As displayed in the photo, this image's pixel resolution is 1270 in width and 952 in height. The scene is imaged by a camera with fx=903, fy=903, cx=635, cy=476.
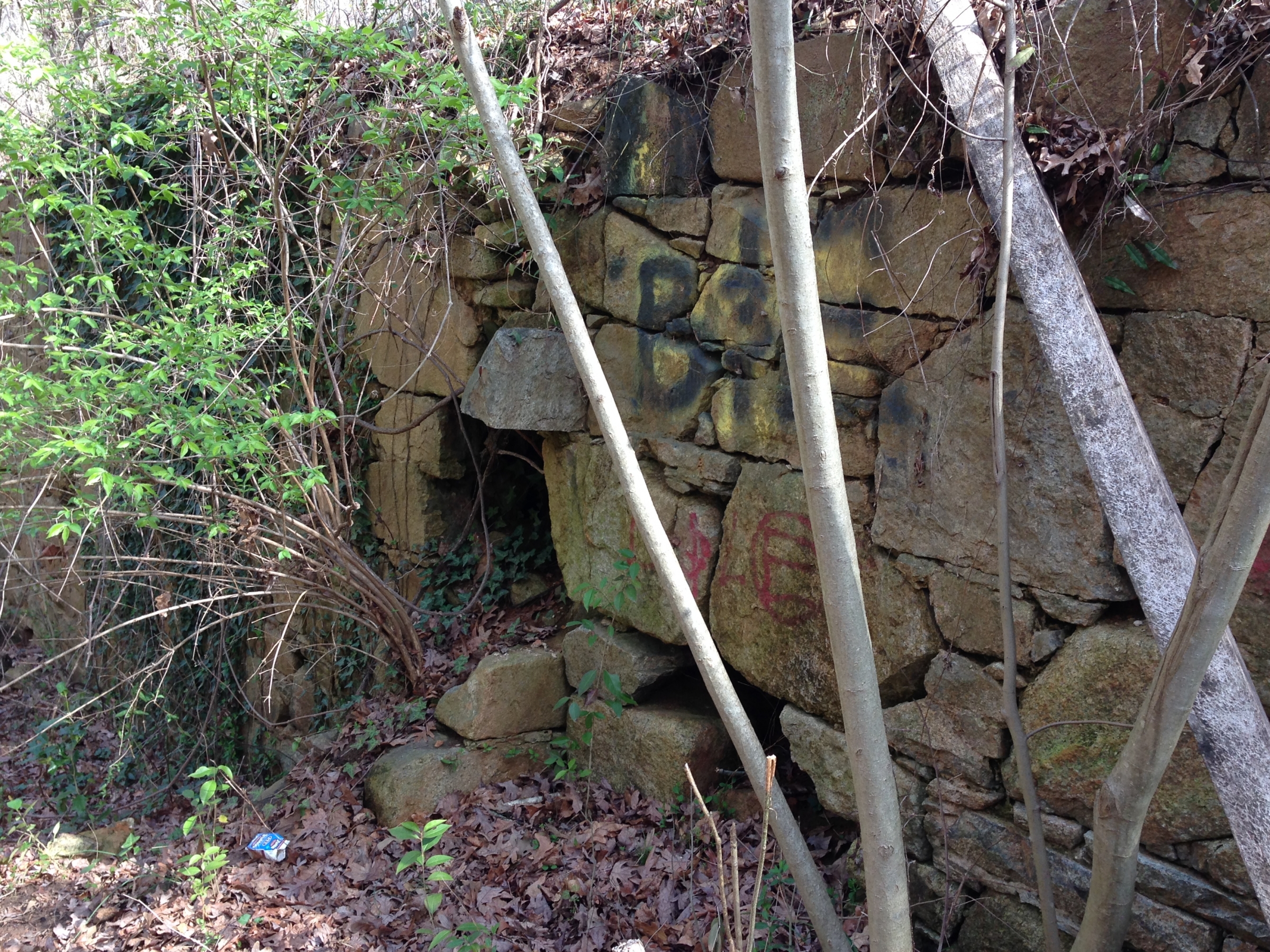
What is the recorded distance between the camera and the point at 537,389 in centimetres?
421

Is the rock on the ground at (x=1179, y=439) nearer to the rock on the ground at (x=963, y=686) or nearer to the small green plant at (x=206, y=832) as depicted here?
the rock on the ground at (x=963, y=686)

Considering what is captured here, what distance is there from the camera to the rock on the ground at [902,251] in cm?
264

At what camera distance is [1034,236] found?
2.26m

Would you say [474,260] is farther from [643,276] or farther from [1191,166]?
[1191,166]

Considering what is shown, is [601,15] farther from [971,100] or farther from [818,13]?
[971,100]

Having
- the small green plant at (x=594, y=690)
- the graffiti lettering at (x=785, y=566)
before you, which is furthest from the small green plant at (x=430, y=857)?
the graffiti lettering at (x=785, y=566)

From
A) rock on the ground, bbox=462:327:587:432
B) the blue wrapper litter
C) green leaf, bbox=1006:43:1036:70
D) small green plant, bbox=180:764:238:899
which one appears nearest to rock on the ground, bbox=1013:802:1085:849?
green leaf, bbox=1006:43:1036:70

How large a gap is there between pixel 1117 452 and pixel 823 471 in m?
0.78

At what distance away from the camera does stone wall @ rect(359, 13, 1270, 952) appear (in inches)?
87.2

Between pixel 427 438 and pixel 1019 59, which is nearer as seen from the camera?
pixel 1019 59

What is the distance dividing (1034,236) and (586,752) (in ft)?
9.48

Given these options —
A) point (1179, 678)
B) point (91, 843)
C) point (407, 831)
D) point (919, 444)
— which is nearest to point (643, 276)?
point (919, 444)

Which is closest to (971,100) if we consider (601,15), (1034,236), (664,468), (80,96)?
(1034,236)

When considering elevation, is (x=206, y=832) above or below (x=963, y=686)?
below
